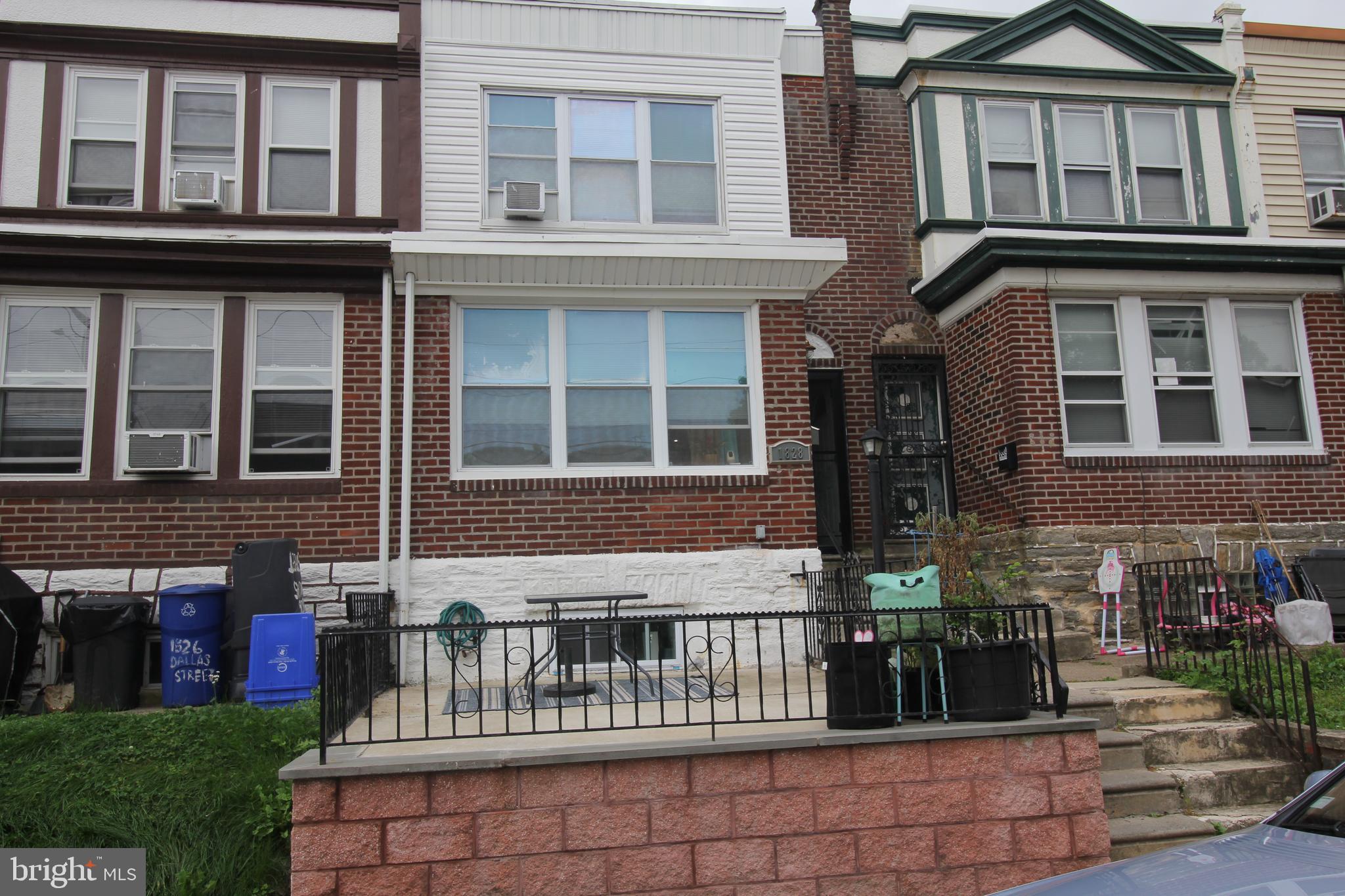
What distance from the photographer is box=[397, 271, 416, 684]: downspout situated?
9125 mm

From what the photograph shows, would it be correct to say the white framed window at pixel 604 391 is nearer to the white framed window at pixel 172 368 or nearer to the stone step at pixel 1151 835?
the white framed window at pixel 172 368

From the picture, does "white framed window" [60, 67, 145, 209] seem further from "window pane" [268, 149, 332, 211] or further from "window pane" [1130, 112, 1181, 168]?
"window pane" [1130, 112, 1181, 168]

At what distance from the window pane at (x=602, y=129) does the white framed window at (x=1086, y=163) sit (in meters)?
5.53

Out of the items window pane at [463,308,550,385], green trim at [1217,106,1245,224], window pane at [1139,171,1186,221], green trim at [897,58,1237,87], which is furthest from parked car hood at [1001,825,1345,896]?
green trim at [1217,106,1245,224]

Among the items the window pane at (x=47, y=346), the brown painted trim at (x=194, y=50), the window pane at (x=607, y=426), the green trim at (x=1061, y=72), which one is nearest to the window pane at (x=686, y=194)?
the window pane at (x=607, y=426)

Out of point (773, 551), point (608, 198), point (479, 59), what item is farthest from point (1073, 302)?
point (479, 59)

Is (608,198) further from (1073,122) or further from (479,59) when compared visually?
(1073,122)

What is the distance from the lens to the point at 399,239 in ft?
30.3

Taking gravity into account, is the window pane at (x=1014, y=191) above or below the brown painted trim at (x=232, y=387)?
above

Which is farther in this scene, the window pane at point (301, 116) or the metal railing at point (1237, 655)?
the window pane at point (301, 116)

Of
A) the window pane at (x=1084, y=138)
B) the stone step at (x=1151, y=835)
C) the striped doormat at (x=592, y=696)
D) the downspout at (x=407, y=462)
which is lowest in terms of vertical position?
the stone step at (x=1151, y=835)

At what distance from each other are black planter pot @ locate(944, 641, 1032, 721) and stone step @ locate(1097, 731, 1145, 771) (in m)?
1.17

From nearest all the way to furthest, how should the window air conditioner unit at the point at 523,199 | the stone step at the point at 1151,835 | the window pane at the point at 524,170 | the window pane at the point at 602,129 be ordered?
1. the stone step at the point at 1151,835
2. the window air conditioner unit at the point at 523,199
3. the window pane at the point at 524,170
4. the window pane at the point at 602,129

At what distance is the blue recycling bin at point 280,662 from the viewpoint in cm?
763
